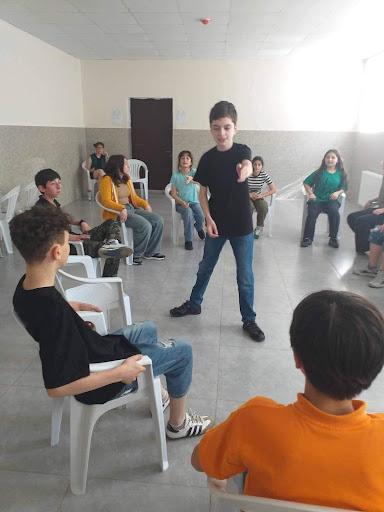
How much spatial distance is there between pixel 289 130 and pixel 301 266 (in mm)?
4609

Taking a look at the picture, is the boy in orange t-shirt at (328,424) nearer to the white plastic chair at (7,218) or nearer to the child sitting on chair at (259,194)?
the white plastic chair at (7,218)

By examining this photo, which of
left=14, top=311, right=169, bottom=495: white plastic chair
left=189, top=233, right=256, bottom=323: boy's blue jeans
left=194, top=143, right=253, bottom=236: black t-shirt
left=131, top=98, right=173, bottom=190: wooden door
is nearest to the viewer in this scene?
left=14, top=311, right=169, bottom=495: white plastic chair

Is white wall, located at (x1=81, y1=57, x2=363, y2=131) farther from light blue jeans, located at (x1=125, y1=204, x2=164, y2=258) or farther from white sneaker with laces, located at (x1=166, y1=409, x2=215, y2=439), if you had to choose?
white sneaker with laces, located at (x1=166, y1=409, x2=215, y2=439)

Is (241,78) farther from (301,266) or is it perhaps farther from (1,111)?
(301,266)

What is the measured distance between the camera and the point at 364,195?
21.7 ft

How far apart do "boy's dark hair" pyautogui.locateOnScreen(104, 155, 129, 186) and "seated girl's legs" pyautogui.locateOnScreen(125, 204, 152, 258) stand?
35 centimetres

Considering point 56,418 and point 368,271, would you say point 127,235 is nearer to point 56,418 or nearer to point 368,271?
point 368,271

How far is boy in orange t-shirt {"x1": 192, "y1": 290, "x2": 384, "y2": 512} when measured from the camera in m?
0.68

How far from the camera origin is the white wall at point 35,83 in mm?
4992

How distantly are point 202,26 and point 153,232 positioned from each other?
9.97 feet

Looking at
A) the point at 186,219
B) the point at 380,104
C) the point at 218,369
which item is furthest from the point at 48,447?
the point at 380,104

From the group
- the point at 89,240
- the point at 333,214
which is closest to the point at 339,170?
the point at 333,214

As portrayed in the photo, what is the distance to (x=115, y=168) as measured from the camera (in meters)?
3.80

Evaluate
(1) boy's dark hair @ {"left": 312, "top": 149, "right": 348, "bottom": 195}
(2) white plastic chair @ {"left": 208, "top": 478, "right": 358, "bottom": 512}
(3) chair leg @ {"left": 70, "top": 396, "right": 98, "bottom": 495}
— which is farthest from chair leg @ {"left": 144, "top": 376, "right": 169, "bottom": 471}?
(1) boy's dark hair @ {"left": 312, "top": 149, "right": 348, "bottom": 195}
